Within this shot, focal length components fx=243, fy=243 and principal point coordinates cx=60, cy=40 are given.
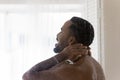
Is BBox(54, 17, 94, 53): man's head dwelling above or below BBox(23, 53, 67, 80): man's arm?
above

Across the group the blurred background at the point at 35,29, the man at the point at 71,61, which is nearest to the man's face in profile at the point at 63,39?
the man at the point at 71,61

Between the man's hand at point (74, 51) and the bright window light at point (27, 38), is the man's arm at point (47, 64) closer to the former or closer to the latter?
the man's hand at point (74, 51)

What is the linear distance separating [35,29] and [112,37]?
76cm

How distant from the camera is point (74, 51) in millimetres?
1260

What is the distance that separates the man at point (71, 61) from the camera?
1.20 m

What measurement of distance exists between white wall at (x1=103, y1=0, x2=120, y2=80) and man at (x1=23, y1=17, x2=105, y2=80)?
1.00m

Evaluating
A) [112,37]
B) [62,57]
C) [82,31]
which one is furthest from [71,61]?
[112,37]

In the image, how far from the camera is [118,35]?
2.34 meters

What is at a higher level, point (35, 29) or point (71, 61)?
point (35, 29)

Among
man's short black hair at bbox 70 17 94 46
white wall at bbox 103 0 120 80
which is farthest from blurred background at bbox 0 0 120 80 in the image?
man's short black hair at bbox 70 17 94 46

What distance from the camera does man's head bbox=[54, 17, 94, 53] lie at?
1.28 m

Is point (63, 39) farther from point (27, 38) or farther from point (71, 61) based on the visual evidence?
point (27, 38)

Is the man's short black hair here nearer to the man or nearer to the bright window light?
the man

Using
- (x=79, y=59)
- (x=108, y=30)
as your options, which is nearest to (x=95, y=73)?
(x=79, y=59)
